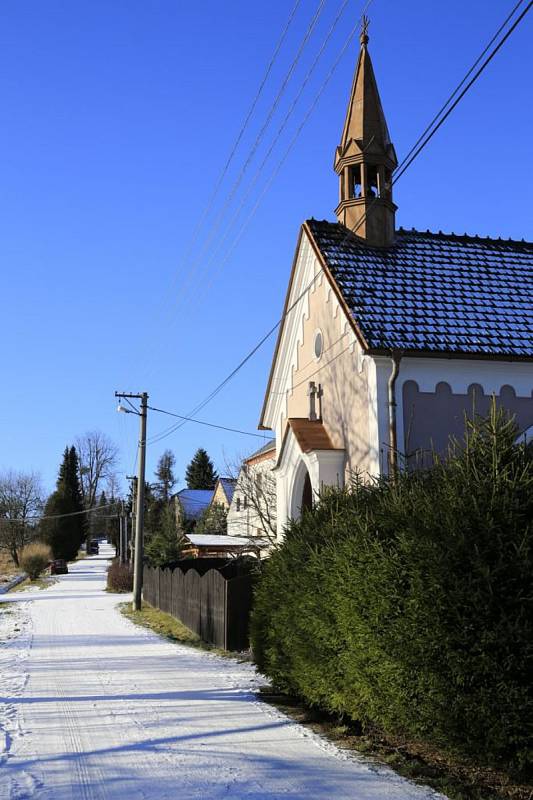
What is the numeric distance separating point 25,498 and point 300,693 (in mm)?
87867

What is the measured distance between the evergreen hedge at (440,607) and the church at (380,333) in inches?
171

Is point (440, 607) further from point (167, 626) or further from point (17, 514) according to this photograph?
point (17, 514)

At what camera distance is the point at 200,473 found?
106 metres

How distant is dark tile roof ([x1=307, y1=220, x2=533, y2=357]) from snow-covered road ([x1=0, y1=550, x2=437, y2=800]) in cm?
691

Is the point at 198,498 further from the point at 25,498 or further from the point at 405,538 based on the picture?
the point at 405,538

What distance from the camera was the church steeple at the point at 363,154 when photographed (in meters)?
18.5

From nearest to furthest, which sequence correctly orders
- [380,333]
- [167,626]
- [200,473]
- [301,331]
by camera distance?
[380,333] < [301,331] < [167,626] < [200,473]

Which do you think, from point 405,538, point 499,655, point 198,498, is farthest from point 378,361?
point 198,498

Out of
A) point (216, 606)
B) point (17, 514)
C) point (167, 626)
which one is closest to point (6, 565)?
point (17, 514)

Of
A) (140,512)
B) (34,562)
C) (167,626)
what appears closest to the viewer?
(167,626)

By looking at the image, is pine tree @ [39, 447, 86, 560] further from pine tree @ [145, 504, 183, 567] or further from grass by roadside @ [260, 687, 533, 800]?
grass by roadside @ [260, 687, 533, 800]

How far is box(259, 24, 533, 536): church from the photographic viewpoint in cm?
1415

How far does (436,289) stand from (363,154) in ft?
15.4

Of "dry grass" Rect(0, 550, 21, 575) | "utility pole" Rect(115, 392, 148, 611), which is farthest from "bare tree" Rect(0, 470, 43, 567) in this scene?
"utility pole" Rect(115, 392, 148, 611)
